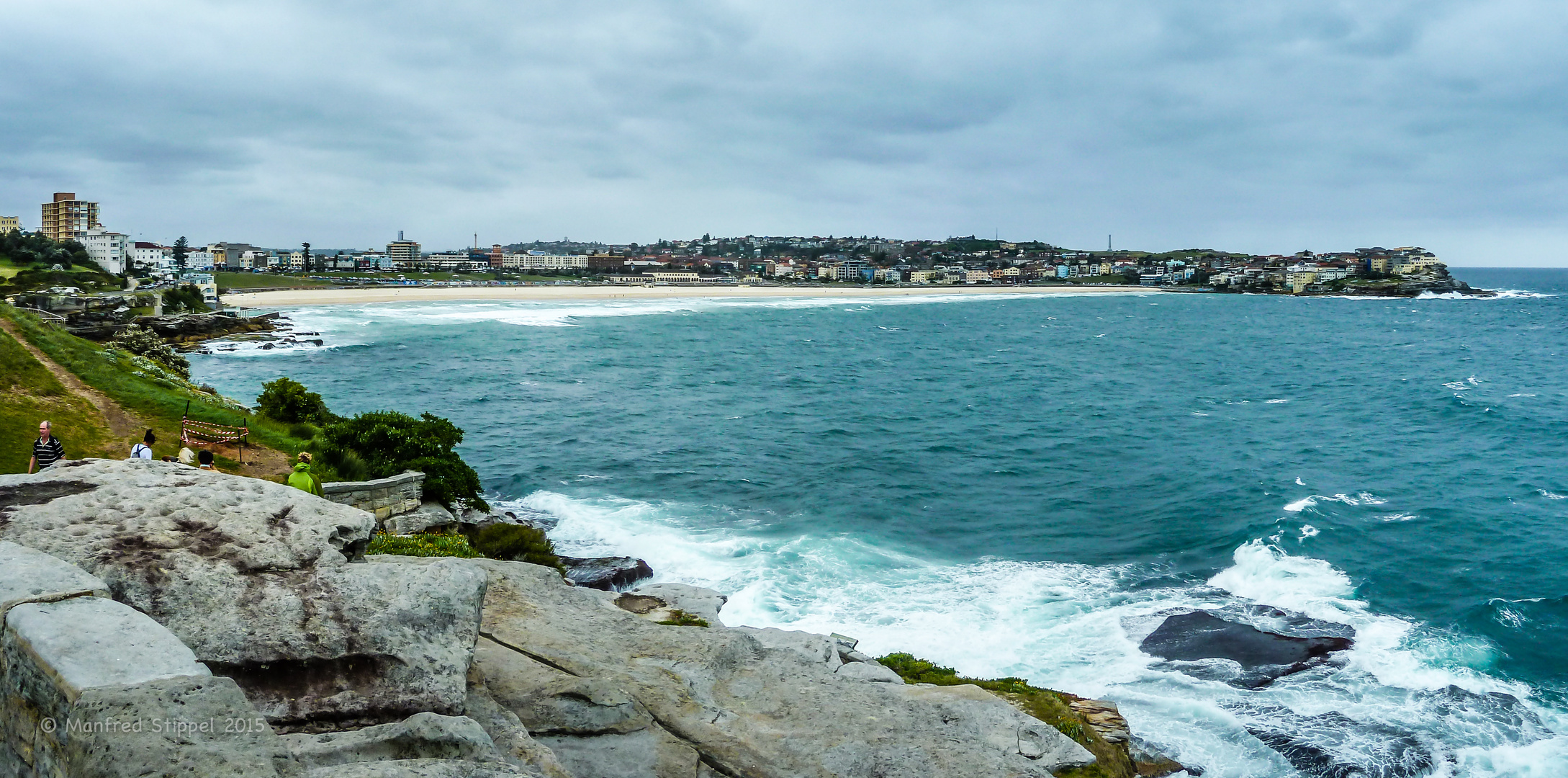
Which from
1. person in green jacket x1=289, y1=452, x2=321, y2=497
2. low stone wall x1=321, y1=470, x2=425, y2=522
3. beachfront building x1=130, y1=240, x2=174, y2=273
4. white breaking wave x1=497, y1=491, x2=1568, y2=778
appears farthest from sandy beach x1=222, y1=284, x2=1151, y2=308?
person in green jacket x1=289, y1=452, x2=321, y2=497

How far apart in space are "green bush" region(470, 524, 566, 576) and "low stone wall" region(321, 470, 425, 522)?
5.07ft

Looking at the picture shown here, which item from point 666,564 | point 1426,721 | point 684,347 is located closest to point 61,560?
point 666,564

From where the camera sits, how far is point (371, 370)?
182ft

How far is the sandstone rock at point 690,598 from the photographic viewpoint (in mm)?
14898

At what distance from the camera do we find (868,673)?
1229cm

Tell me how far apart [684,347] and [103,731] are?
7469 cm

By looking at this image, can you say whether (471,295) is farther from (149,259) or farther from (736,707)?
(736,707)

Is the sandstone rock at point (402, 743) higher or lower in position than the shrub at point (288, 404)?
higher

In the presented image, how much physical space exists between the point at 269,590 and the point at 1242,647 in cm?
1691

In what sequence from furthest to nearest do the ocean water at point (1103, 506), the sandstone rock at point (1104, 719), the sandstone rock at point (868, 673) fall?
the ocean water at point (1103, 506), the sandstone rock at point (1104, 719), the sandstone rock at point (868, 673)

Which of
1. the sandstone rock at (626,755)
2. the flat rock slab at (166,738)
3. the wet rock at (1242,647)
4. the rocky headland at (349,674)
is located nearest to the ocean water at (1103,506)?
the wet rock at (1242,647)

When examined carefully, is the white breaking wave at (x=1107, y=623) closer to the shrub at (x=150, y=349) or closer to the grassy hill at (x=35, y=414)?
the grassy hill at (x=35, y=414)

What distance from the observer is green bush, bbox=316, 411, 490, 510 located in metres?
20.9

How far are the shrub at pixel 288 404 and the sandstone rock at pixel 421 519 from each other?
9819mm
